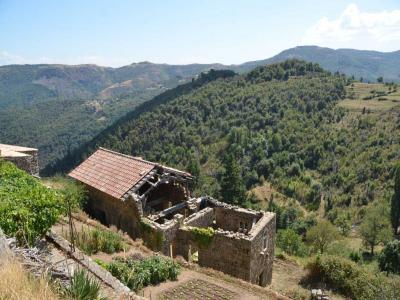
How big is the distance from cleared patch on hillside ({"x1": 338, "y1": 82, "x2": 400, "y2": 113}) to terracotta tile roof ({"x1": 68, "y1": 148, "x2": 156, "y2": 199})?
8689 centimetres

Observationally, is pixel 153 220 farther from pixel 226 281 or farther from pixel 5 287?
pixel 5 287

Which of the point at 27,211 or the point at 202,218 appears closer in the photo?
the point at 27,211

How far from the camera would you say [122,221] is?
78.5 ft

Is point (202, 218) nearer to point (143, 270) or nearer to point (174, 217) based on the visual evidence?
point (174, 217)

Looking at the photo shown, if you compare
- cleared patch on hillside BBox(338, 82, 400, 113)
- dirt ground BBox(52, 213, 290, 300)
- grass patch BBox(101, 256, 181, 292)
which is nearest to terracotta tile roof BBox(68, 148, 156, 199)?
dirt ground BBox(52, 213, 290, 300)

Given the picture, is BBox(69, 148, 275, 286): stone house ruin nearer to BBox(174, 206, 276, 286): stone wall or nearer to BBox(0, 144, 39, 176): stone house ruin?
BBox(174, 206, 276, 286): stone wall

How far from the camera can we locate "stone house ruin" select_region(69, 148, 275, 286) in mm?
20922

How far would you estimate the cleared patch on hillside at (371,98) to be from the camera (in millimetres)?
99181

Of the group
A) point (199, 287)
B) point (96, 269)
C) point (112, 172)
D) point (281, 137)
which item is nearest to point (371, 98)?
point (281, 137)

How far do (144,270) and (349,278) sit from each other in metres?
13.9

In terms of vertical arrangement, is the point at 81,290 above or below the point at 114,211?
above

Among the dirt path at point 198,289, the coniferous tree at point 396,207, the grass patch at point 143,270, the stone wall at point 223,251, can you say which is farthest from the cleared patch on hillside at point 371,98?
the grass patch at point 143,270

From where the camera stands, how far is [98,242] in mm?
17375

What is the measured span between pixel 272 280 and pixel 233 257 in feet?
19.1
